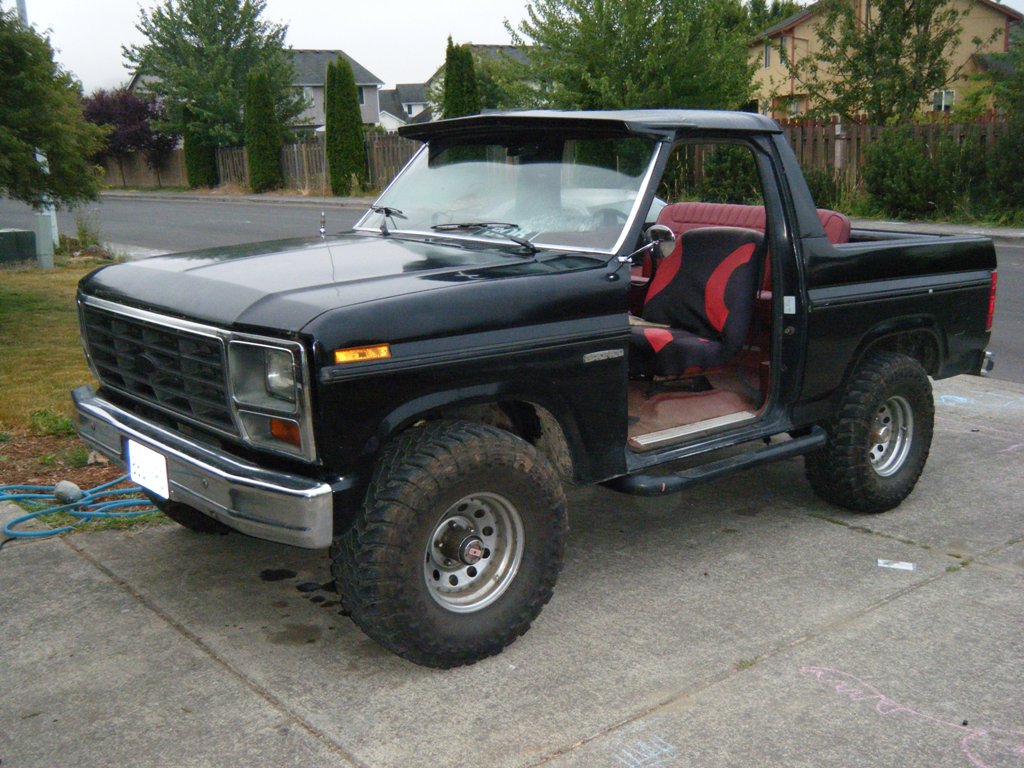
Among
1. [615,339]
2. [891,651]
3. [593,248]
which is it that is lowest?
[891,651]

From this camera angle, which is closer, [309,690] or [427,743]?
[427,743]

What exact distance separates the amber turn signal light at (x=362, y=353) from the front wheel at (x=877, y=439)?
8.63 ft

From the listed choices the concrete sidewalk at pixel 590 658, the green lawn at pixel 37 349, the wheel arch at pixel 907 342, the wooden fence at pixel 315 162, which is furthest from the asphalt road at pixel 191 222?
the concrete sidewalk at pixel 590 658

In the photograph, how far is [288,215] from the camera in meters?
27.7

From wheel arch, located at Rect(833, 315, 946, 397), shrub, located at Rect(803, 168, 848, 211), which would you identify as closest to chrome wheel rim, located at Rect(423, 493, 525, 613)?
wheel arch, located at Rect(833, 315, 946, 397)

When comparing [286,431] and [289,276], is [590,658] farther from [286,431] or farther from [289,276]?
[289,276]

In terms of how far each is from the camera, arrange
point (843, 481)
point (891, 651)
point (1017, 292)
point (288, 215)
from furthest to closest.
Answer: point (288, 215)
point (1017, 292)
point (843, 481)
point (891, 651)

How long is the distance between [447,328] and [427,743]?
1332 mm

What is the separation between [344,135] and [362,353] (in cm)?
3226

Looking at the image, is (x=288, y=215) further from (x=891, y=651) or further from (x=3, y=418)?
(x=891, y=651)

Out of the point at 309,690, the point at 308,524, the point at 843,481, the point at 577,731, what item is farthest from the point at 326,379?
the point at 843,481

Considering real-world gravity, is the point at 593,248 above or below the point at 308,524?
above

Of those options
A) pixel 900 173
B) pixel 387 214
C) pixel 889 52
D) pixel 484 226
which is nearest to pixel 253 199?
pixel 889 52

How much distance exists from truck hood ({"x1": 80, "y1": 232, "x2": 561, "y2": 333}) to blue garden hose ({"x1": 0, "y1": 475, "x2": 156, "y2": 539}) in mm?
1260
